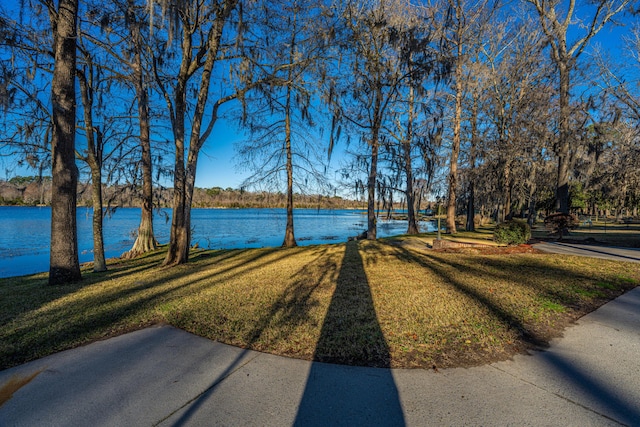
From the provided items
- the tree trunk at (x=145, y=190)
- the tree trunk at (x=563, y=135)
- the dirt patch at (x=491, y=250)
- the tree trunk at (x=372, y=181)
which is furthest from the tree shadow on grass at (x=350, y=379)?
the tree trunk at (x=563, y=135)

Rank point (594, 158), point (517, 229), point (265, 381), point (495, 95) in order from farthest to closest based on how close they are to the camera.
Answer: point (495, 95) < point (594, 158) < point (517, 229) < point (265, 381)

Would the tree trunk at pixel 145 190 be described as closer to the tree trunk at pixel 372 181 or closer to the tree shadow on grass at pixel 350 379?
the tree trunk at pixel 372 181

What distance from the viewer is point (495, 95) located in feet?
52.5

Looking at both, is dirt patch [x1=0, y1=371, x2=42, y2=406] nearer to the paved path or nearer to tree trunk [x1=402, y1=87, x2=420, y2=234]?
the paved path

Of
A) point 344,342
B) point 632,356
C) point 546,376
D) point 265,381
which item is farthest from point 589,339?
point 265,381

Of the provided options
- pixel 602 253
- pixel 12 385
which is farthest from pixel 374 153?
pixel 12 385

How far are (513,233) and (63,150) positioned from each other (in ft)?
41.1

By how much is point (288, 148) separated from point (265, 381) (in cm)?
1061

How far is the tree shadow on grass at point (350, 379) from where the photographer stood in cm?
194

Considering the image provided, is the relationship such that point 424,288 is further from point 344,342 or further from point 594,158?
point 594,158

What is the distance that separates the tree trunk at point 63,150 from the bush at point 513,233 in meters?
12.1

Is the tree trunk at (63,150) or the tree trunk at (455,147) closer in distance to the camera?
the tree trunk at (63,150)

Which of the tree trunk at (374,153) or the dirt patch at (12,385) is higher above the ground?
the tree trunk at (374,153)

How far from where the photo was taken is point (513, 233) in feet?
31.6
